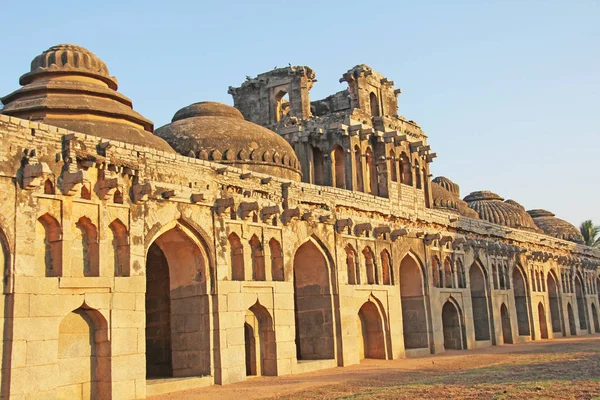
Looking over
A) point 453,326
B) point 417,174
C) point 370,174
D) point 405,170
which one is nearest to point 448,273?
point 453,326

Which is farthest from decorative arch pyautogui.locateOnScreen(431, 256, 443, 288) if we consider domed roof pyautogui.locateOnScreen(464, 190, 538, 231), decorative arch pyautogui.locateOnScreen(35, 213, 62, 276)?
domed roof pyautogui.locateOnScreen(464, 190, 538, 231)

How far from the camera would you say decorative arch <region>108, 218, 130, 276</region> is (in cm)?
1388

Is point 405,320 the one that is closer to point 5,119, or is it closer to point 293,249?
point 293,249

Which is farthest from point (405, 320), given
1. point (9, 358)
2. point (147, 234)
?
point (9, 358)

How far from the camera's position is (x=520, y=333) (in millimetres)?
31844

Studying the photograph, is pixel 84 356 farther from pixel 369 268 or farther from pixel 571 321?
pixel 571 321

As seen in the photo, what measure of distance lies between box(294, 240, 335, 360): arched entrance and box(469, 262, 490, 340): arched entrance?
34.4 feet

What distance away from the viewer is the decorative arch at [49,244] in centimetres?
1260

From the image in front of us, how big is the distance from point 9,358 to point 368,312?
12627 mm

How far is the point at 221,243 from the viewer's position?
16.3 m

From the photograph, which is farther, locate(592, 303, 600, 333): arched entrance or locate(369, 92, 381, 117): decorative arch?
locate(592, 303, 600, 333): arched entrance

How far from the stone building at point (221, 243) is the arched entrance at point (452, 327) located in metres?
0.08

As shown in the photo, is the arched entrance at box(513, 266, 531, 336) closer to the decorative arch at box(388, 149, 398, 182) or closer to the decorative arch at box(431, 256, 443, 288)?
the decorative arch at box(431, 256, 443, 288)

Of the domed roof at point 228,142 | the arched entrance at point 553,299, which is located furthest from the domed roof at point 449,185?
the domed roof at point 228,142
